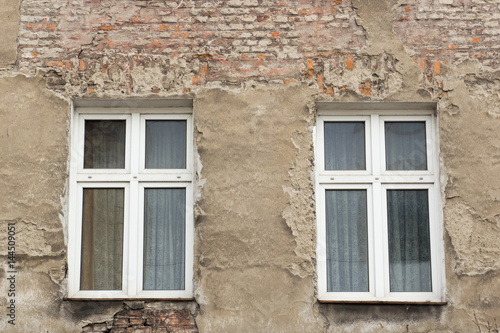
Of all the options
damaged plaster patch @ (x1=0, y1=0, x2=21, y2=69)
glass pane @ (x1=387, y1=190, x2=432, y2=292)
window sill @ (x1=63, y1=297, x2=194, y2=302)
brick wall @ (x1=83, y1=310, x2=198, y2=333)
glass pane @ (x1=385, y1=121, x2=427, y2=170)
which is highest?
damaged plaster patch @ (x1=0, y1=0, x2=21, y2=69)

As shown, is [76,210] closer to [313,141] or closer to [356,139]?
[313,141]

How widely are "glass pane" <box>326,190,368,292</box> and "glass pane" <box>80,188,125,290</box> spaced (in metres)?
1.60

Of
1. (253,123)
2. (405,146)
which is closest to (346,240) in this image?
(405,146)

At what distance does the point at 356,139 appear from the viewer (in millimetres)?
5746

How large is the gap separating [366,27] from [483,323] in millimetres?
2380

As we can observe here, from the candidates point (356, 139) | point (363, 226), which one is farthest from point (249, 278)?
point (356, 139)

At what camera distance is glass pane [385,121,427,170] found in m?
5.69

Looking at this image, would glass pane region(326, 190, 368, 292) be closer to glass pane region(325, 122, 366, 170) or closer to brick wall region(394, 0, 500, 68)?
glass pane region(325, 122, 366, 170)

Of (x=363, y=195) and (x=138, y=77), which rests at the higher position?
(x=138, y=77)

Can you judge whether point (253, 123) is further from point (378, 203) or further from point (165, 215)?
point (378, 203)

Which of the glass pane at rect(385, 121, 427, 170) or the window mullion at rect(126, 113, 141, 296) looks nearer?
the window mullion at rect(126, 113, 141, 296)

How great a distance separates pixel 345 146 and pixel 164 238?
5.16 feet

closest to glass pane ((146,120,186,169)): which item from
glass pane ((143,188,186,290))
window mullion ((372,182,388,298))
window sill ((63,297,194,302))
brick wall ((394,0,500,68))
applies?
glass pane ((143,188,186,290))

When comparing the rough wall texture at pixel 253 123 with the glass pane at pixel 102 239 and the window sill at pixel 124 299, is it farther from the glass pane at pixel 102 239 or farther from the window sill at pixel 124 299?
the glass pane at pixel 102 239
